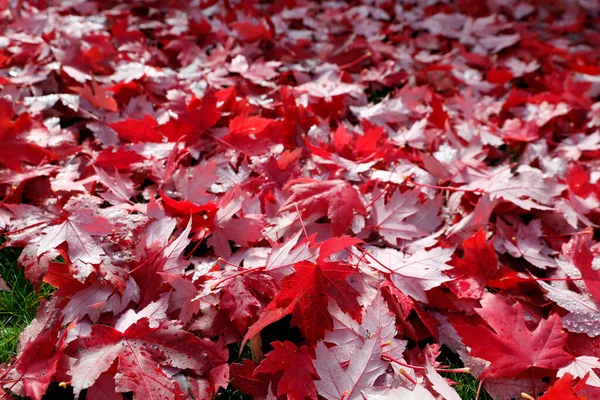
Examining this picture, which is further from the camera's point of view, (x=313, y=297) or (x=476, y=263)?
(x=476, y=263)

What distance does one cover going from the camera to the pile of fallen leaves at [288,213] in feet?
2.91

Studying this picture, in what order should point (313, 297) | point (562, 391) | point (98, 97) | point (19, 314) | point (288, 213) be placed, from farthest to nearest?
point (98, 97) < point (288, 213) < point (19, 314) < point (313, 297) < point (562, 391)

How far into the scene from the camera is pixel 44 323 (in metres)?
0.94

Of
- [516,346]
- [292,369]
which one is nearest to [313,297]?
[292,369]

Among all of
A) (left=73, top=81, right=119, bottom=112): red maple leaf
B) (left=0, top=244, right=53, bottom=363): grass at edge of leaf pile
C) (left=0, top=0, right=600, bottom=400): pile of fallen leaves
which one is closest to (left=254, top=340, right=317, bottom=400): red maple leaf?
(left=0, top=0, right=600, bottom=400): pile of fallen leaves

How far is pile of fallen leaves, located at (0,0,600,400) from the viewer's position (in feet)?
2.91

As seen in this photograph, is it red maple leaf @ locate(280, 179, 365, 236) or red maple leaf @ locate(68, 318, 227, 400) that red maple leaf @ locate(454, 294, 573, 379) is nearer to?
red maple leaf @ locate(280, 179, 365, 236)

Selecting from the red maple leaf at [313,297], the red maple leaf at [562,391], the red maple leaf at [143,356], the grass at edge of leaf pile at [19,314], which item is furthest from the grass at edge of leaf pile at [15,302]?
the red maple leaf at [562,391]

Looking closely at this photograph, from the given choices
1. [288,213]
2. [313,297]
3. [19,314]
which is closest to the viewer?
[313,297]

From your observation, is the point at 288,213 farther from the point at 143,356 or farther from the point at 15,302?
the point at 15,302

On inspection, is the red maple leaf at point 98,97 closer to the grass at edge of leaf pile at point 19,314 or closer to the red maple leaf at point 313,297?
the grass at edge of leaf pile at point 19,314

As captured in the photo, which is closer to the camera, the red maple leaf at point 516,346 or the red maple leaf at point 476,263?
the red maple leaf at point 516,346

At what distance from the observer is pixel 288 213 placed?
114cm

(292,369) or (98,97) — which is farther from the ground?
(98,97)
